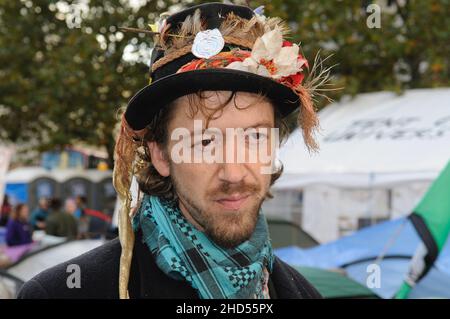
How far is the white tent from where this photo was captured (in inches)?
304

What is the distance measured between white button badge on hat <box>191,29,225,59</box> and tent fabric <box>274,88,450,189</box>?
5.58 m

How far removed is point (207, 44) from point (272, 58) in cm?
18

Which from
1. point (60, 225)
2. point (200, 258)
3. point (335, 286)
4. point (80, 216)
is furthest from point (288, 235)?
point (80, 216)

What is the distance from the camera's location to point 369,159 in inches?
316

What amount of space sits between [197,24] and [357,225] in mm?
8047

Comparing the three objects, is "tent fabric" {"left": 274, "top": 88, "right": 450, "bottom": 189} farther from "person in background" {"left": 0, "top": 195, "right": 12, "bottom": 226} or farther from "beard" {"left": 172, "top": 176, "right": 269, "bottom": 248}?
"person in background" {"left": 0, "top": 195, "right": 12, "bottom": 226}

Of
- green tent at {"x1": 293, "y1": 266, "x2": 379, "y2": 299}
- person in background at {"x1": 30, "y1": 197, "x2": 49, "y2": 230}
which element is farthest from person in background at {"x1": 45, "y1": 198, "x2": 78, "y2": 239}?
green tent at {"x1": 293, "y1": 266, "x2": 379, "y2": 299}

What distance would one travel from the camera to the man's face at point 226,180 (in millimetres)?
1623

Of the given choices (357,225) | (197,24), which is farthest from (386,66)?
(197,24)

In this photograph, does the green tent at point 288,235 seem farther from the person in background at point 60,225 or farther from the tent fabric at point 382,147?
the person in background at point 60,225

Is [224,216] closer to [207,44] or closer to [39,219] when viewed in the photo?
[207,44]

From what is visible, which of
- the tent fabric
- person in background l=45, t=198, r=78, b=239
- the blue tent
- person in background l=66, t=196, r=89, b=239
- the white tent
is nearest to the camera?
the blue tent

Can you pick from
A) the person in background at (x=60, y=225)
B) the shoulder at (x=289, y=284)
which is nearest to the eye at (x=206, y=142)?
the shoulder at (x=289, y=284)

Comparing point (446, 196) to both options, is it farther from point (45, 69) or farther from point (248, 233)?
point (45, 69)
